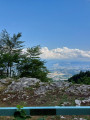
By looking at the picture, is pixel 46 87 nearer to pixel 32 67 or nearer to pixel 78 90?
pixel 78 90

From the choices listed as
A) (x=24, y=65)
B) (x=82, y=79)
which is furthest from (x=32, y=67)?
(x=82, y=79)

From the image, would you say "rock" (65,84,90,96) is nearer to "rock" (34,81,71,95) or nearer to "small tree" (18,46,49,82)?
"rock" (34,81,71,95)

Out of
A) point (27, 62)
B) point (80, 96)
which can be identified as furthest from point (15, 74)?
point (80, 96)

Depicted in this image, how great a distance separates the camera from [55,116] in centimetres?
328

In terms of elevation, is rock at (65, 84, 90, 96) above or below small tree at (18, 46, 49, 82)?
below

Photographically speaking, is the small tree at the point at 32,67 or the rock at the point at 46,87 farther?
the small tree at the point at 32,67

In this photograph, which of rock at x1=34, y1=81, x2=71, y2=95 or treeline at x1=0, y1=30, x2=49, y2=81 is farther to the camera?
treeline at x1=0, y1=30, x2=49, y2=81

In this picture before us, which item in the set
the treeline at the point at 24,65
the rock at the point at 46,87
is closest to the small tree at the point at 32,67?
the treeline at the point at 24,65

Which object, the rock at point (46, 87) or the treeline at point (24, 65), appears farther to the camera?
the treeline at point (24, 65)

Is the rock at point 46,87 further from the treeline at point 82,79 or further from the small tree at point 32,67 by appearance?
the small tree at point 32,67

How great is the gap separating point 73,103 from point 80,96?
875 mm

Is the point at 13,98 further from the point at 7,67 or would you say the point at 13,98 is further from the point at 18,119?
the point at 7,67

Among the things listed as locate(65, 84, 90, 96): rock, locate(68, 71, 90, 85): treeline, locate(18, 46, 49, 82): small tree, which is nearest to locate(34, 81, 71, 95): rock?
locate(65, 84, 90, 96): rock

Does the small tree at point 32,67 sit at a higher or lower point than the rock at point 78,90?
higher
